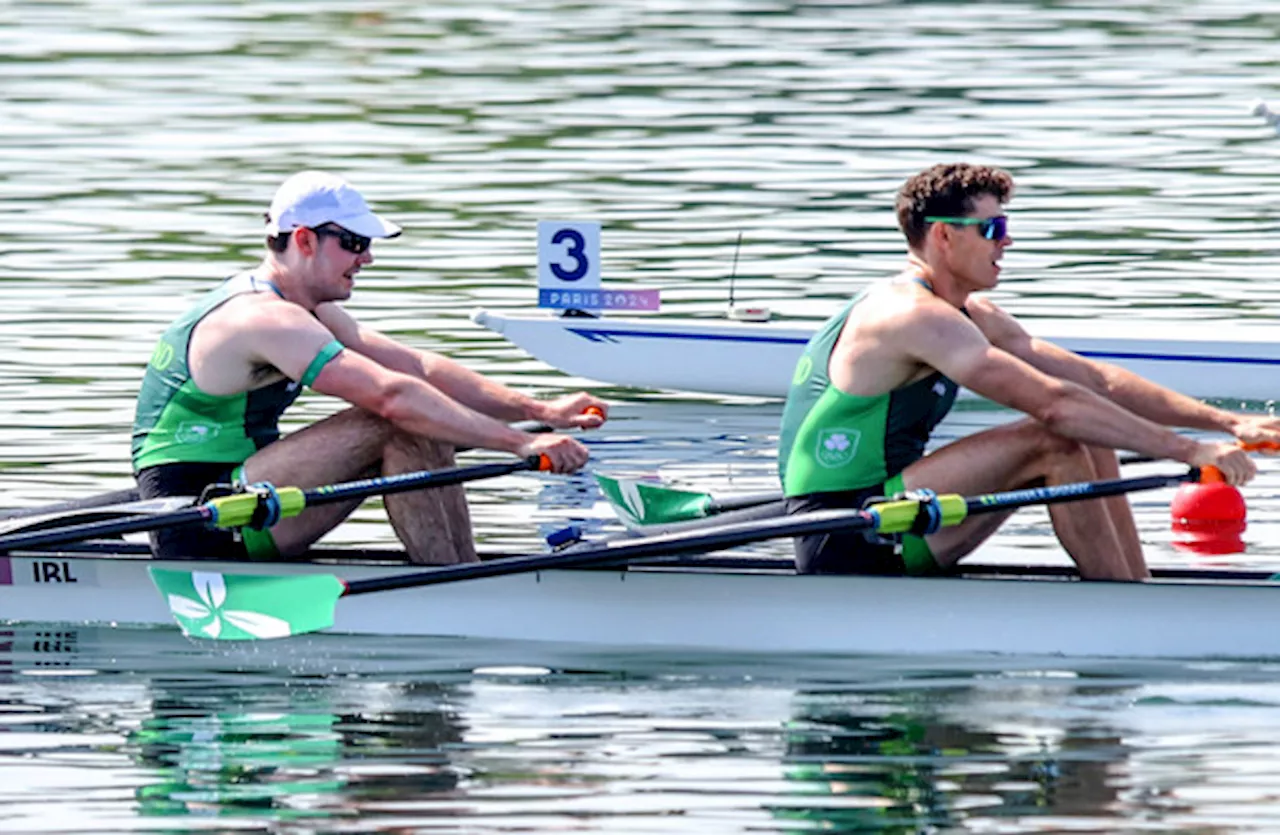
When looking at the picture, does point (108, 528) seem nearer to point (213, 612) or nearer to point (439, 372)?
point (213, 612)

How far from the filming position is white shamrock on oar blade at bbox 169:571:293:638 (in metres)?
9.52

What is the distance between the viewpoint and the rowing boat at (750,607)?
936 cm

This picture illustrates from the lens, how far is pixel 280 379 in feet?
32.6

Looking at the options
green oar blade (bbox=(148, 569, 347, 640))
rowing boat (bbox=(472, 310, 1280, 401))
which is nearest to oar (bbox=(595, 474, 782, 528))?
green oar blade (bbox=(148, 569, 347, 640))

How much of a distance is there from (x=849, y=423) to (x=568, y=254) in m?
6.20

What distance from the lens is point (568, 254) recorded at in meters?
15.5

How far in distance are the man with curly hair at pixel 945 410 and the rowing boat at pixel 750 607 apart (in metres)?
0.14

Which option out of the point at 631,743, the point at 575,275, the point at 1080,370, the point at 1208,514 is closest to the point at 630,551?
the point at 631,743

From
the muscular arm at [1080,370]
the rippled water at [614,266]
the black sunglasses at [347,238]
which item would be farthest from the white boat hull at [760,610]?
the black sunglasses at [347,238]

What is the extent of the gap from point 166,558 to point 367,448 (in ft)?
2.72

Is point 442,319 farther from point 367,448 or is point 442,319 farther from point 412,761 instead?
point 412,761

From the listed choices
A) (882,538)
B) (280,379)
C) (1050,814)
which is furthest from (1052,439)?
(280,379)

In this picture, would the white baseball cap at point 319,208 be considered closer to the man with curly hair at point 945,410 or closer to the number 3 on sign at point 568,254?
the man with curly hair at point 945,410

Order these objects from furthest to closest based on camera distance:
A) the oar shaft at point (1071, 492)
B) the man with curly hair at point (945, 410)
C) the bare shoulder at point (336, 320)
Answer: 1. the bare shoulder at point (336, 320)
2. the man with curly hair at point (945, 410)
3. the oar shaft at point (1071, 492)
